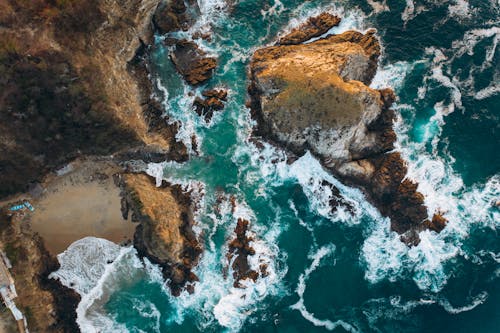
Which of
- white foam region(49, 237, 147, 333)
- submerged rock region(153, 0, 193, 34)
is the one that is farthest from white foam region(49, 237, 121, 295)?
submerged rock region(153, 0, 193, 34)

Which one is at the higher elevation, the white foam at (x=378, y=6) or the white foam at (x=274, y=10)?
the white foam at (x=274, y=10)

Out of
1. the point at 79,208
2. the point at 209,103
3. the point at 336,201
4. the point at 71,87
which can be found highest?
the point at 71,87

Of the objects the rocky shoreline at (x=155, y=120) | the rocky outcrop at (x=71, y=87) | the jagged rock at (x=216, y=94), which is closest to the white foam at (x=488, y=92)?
the rocky shoreline at (x=155, y=120)

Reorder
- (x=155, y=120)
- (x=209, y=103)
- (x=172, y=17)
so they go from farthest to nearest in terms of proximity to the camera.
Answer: (x=172, y=17)
(x=209, y=103)
(x=155, y=120)

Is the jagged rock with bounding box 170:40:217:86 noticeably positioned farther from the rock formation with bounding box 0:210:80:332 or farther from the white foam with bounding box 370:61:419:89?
the rock formation with bounding box 0:210:80:332

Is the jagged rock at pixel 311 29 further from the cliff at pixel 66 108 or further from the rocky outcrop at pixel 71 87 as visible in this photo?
the rocky outcrop at pixel 71 87

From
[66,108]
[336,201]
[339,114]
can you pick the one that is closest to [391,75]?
[339,114]

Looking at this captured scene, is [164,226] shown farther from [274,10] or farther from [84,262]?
[274,10]
